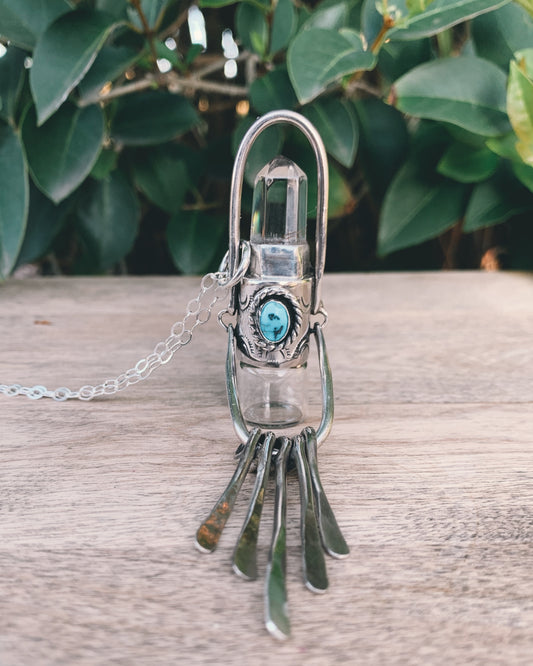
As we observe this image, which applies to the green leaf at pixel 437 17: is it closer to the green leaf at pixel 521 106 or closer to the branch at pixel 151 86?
the green leaf at pixel 521 106

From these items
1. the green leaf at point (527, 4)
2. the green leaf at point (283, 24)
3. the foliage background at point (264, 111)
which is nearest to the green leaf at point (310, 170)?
the foliage background at point (264, 111)

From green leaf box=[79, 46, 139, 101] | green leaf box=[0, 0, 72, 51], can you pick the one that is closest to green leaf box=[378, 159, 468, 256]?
green leaf box=[79, 46, 139, 101]

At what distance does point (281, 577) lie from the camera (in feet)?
1.13

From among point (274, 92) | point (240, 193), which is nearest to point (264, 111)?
point (274, 92)

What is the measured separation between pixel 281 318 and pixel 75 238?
97 cm

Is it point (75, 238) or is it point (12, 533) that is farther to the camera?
point (75, 238)

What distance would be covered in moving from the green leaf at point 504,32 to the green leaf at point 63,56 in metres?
0.53

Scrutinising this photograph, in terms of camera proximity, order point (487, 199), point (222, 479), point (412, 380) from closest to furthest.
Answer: point (222, 479), point (412, 380), point (487, 199)

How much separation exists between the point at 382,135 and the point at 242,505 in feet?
2.62

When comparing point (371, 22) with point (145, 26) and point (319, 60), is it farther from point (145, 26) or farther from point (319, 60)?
point (145, 26)

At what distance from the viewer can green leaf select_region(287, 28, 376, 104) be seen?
67 cm

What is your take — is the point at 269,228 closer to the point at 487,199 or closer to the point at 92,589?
the point at 92,589

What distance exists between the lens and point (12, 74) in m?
0.87

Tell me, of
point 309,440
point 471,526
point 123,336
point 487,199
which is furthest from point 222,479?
point 487,199
